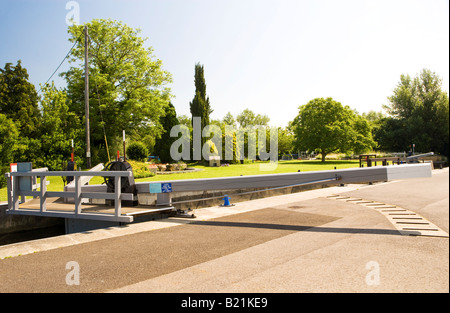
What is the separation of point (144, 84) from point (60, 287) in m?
29.8

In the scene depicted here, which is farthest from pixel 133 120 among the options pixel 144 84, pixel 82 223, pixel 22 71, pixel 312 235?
pixel 312 235

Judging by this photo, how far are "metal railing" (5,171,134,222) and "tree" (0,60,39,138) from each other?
615 inches

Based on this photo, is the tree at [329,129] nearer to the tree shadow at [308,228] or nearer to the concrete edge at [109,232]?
the concrete edge at [109,232]

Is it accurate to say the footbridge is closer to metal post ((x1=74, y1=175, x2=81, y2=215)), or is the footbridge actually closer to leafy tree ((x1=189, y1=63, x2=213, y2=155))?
metal post ((x1=74, y1=175, x2=81, y2=215))

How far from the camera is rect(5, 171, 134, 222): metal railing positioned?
7.30 meters

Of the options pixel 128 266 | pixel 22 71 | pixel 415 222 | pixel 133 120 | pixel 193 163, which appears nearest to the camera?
pixel 128 266

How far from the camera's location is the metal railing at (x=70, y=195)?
730 cm

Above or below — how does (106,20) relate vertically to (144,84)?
above

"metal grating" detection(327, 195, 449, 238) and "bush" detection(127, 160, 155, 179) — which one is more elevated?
"bush" detection(127, 160, 155, 179)

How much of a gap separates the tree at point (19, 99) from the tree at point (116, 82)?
3349 mm

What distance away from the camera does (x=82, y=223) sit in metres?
8.30

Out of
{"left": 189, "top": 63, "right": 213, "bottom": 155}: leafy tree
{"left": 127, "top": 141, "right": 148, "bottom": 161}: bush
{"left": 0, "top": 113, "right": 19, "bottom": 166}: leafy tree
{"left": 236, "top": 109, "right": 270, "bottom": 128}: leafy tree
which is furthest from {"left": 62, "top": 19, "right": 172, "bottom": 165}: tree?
{"left": 236, "top": 109, "right": 270, "bottom": 128}: leafy tree

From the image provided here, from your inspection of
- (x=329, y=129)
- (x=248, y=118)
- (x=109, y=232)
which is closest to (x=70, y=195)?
(x=109, y=232)

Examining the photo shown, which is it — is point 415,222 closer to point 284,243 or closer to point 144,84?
point 284,243
